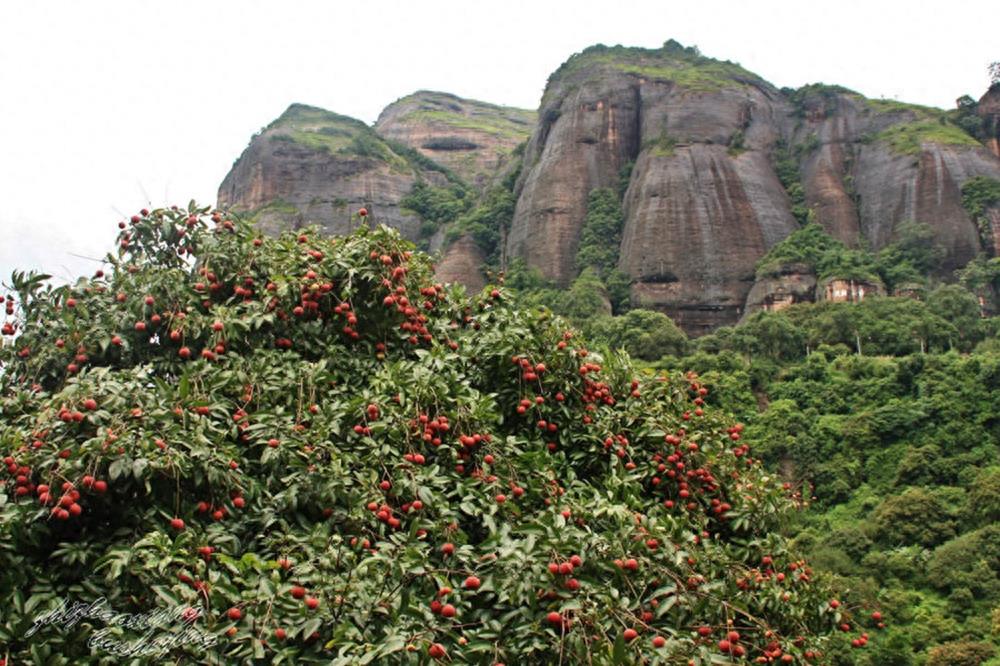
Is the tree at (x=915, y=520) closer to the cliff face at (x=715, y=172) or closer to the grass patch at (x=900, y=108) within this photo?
the cliff face at (x=715, y=172)

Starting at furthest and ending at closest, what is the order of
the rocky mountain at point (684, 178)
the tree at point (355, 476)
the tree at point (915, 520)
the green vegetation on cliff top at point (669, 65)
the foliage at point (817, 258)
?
1. the green vegetation on cliff top at point (669, 65)
2. the rocky mountain at point (684, 178)
3. the foliage at point (817, 258)
4. the tree at point (915, 520)
5. the tree at point (355, 476)

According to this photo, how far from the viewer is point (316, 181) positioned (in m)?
82.1

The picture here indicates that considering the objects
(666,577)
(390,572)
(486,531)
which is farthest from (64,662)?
(666,577)

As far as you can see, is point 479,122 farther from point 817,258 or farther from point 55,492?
point 55,492

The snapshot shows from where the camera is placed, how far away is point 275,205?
79.8m

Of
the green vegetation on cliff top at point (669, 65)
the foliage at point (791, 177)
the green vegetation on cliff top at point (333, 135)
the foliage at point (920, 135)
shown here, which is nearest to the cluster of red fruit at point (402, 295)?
the foliage at point (791, 177)

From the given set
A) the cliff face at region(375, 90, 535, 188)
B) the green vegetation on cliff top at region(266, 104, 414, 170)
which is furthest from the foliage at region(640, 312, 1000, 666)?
the cliff face at region(375, 90, 535, 188)

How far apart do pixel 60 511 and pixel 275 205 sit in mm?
77913

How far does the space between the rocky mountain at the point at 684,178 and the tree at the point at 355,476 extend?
5417 centimetres

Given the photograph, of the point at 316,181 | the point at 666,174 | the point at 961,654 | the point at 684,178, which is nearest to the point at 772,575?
the point at 961,654

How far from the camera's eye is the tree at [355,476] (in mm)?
4312

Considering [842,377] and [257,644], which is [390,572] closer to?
[257,644]

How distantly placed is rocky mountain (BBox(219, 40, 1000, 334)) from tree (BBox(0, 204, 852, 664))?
5417 cm

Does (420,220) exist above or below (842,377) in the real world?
above
